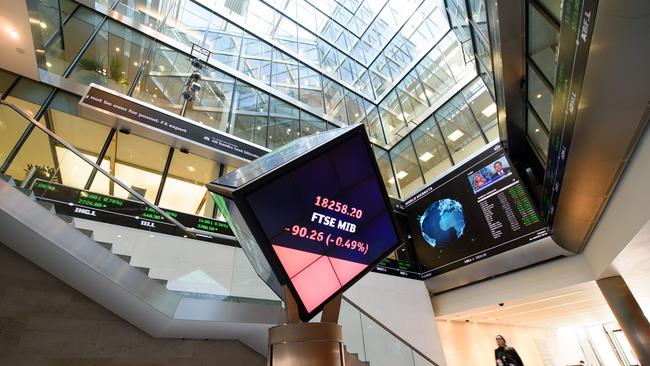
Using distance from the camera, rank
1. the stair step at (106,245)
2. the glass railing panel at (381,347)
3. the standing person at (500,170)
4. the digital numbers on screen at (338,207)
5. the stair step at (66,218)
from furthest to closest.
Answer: the standing person at (500,170)
the glass railing panel at (381,347)
the stair step at (106,245)
the stair step at (66,218)
the digital numbers on screen at (338,207)

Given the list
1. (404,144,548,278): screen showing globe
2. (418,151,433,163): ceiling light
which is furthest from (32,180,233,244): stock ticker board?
(418,151,433,163): ceiling light

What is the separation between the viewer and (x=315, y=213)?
2908mm

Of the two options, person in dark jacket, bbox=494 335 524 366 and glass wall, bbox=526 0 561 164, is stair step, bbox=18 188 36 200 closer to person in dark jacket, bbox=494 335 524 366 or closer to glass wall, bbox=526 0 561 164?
glass wall, bbox=526 0 561 164

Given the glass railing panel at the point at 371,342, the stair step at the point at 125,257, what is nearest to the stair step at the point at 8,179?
the stair step at the point at 125,257

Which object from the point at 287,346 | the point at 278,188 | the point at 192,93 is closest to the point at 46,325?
the point at 287,346

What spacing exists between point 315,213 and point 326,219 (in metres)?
0.14

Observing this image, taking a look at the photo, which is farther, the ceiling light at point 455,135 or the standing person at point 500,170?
the ceiling light at point 455,135

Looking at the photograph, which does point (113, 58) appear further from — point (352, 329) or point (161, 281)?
point (352, 329)

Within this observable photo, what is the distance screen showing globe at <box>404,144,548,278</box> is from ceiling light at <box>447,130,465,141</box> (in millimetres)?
2482

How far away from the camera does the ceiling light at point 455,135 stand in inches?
499

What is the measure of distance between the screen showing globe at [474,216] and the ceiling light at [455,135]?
2.48 metres

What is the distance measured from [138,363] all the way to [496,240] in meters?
9.41

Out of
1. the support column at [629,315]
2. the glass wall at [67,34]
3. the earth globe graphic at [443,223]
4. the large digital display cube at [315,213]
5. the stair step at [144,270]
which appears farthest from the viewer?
the earth globe graphic at [443,223]

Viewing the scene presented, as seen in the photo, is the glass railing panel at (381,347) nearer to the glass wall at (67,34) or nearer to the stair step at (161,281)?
the stair step at (161,281)
